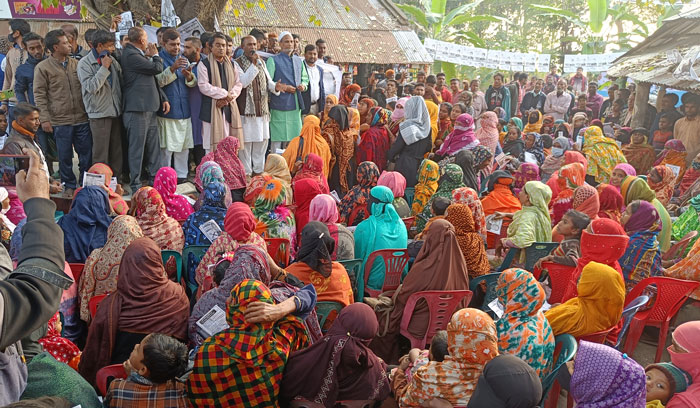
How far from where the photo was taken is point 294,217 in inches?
189

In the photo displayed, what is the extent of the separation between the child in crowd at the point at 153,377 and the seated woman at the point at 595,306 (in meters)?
2.04

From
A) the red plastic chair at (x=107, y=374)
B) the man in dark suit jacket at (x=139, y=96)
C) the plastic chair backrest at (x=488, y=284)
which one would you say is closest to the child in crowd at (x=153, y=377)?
the red plastic chair at (x=107, y=374)

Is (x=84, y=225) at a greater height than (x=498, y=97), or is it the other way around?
(x=498, y=97)

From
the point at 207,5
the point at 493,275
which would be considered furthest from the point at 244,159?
the point at 493,275

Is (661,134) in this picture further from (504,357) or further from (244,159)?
(504,357)

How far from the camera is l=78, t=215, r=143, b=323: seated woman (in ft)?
10.8

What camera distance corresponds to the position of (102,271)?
332 cm

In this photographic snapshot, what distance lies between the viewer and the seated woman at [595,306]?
9.93 feet

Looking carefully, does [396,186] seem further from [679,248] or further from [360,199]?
[679,248]

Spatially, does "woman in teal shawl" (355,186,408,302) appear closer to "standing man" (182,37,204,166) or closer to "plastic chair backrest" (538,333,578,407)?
"plastic chair backrest" (538,333,578,407)

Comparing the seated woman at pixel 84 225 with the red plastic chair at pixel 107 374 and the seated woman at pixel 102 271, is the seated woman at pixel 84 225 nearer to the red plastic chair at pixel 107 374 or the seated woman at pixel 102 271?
the seated woman at pixel 102 271

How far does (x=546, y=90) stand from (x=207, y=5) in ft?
35.6

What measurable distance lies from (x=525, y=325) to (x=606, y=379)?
1.60ft

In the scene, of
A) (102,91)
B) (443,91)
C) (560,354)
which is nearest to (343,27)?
(443,91)
